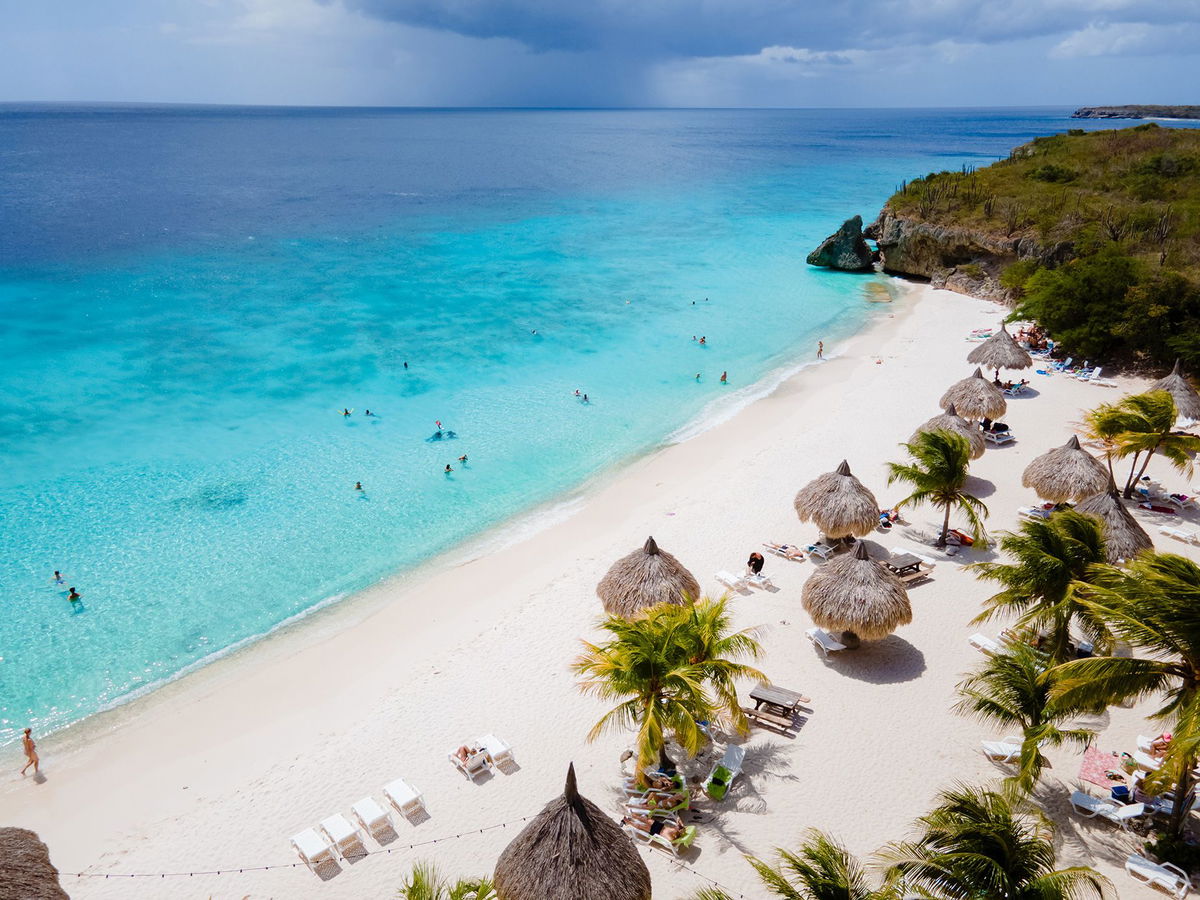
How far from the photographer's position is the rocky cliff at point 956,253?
37.3 meters

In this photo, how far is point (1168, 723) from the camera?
1169 centimetres

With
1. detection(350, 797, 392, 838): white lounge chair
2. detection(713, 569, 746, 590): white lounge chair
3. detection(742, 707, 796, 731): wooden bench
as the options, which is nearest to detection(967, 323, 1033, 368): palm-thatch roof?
detection(713, 569, 746, 590): white lounge chair

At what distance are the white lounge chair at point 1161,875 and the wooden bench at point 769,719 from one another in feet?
15.0

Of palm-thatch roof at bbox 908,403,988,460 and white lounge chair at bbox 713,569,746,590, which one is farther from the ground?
palm-thatch roof at bbox 908,403,988,460

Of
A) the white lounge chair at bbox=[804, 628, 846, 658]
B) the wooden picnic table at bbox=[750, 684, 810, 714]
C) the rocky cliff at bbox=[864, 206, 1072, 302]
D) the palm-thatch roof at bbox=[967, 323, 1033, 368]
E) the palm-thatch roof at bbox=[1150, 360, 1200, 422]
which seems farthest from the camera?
the rocky cliff at bbox=[864, 206, 1072, 302]

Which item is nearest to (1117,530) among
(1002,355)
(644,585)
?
(644,585)

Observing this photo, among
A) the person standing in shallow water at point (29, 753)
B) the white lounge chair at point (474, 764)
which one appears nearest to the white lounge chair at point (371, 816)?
the white lounge chair at point (474, 764)

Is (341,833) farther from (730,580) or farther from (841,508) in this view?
(841,508)

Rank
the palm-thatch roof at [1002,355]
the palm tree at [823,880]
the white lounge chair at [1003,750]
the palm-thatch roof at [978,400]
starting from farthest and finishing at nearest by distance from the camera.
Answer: the palm-thatch roof at [1002,355]
the palm-thatch roof at [978,400]
the white lounge chair at [1003,750]
the palm tree at [823,880]

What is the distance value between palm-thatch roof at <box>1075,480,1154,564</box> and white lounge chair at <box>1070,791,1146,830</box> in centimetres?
544

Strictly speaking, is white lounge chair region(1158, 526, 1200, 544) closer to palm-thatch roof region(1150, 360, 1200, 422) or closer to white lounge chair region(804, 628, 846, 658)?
palm-thatch roof region(1150, 360, 1200, 422)

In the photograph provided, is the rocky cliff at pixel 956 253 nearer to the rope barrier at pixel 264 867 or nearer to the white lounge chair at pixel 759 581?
the white lounge chair at pixel 759 581

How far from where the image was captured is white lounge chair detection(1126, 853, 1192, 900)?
8.86 m

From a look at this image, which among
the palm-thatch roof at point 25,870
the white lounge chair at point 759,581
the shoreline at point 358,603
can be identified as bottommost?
the shoreline at point 358,603
